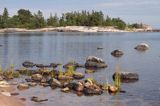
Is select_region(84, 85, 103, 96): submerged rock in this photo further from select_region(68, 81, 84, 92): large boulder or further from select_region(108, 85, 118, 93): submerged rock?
select_region(108, 85, 118, 93): submerged rock

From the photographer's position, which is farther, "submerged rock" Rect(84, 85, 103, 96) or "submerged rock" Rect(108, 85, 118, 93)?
"submerged rock" Rect(108, 85, 118, 93)

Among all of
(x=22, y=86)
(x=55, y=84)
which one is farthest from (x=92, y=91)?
(x=22, y=86)

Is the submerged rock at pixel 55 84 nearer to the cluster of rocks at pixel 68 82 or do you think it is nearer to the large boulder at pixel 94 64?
the cluster of rocks at pixel 68 82

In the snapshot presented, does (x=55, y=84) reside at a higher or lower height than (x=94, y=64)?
higher

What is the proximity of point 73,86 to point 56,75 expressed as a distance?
29.1 ft

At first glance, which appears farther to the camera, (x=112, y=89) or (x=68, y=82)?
(x=68, y=82)

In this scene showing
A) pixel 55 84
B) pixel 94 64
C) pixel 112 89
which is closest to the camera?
pixel 112 89

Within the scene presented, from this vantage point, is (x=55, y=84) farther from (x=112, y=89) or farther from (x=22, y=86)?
(x=112, y=89)

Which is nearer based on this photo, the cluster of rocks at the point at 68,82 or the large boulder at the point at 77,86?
the cluster of rocks at the point at 68,82

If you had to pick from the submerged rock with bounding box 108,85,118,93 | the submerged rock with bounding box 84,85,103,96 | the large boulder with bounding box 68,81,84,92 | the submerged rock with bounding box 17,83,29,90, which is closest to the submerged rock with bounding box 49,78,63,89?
the large boulder with bounding box 68,81,84,92

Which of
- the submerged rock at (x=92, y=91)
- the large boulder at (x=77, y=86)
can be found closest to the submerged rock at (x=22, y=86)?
the large boulder at (x=77, y=86)

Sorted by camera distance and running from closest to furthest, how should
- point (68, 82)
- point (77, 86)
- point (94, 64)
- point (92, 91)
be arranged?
1. point (92, 91)
2. point (77, 86)
3. point (68, 82)
4. point (94, 64)

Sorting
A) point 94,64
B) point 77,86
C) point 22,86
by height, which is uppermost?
point 77,86

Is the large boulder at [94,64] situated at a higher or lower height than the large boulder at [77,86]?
lower
